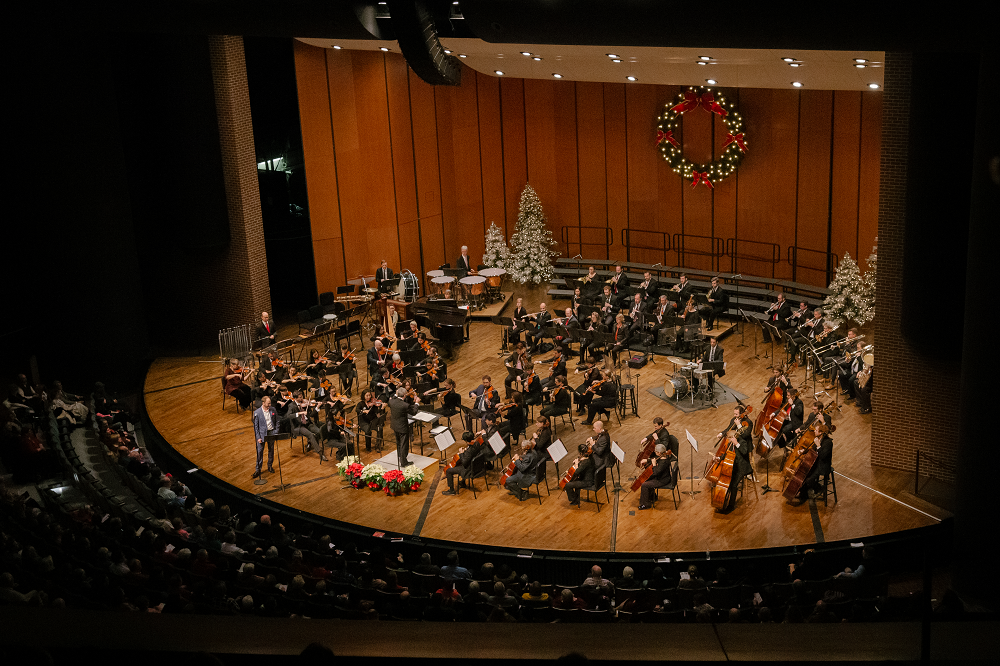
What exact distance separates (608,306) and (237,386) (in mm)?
7307

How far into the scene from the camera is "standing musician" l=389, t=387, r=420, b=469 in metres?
14.7

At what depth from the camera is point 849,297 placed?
19.0 metres

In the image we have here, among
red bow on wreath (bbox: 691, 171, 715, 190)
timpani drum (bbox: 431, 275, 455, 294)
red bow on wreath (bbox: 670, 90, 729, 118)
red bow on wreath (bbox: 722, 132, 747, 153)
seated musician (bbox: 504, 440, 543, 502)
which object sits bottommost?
seated musician (bbox: 504, 440, 543, 502)

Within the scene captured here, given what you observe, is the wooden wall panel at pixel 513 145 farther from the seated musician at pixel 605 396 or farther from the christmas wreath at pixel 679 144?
the seated musician at pixel 605 396

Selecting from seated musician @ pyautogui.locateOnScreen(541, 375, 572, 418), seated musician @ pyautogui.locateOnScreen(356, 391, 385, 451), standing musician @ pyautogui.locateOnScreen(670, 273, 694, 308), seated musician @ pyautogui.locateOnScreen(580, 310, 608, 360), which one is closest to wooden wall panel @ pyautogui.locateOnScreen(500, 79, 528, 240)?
standing musician @ pyautogui.locateOnScreen(670, 273, 694, 308)

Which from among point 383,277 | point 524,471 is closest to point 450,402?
point 524,471

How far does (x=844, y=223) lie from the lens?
70.0 feet

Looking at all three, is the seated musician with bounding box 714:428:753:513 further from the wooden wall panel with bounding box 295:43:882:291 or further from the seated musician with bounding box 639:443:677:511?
the wooden wall panel with bounding box 295:43:882:291

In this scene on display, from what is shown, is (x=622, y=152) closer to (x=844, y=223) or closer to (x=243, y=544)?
(x=844, y=223)

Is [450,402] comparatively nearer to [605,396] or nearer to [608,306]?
[605,396]

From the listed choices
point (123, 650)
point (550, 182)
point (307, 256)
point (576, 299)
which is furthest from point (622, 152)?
point (123, 650)

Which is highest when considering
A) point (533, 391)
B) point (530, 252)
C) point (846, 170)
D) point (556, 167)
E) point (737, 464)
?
point (556, 167)

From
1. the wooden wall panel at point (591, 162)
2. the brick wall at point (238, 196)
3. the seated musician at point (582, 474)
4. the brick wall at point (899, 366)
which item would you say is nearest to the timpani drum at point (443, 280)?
the brick wall at point (238, 196)

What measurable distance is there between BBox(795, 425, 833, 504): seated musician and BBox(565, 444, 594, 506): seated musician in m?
2.78
